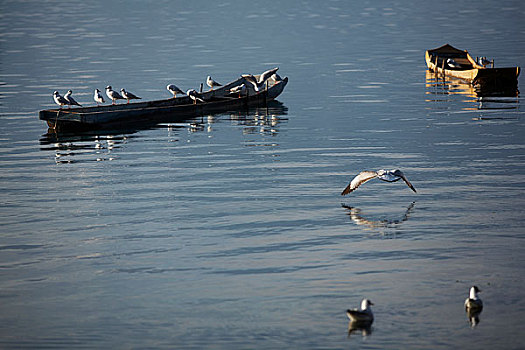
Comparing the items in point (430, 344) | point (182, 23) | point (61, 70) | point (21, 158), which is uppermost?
point (182, 23)

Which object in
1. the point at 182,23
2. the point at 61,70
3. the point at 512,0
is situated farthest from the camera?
the point at 512,0

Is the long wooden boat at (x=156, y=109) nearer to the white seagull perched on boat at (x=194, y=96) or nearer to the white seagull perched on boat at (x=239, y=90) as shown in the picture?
the white seagull perched on boat at (x=239, y=90)

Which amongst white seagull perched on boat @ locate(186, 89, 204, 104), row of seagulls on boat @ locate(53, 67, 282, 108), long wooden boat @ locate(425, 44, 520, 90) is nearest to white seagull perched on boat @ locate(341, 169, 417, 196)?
row of seagulls on boat @ locate(53, 67, 282, 108)

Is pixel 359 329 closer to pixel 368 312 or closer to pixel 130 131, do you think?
pixel 368 312

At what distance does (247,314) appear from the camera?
1459 centimetres

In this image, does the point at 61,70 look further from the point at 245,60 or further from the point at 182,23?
the point at 182,23

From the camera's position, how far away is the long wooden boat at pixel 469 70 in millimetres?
48531

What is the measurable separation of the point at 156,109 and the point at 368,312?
26664 mm

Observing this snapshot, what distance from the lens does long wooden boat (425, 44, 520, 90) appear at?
48.5m

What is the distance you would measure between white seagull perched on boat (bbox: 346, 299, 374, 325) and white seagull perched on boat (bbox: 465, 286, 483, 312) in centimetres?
183

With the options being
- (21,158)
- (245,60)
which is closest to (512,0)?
(245,60)

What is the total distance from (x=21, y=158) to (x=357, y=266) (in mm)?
17899

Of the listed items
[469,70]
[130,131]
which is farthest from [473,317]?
[469,70]

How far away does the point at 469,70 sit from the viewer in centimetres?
5094
